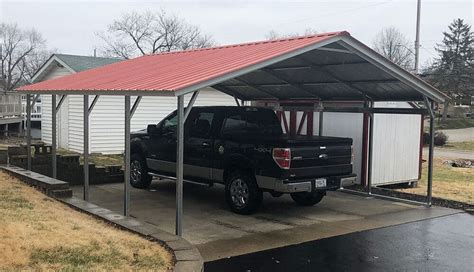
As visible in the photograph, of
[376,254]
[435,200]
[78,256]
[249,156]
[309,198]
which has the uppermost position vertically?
[249,156]

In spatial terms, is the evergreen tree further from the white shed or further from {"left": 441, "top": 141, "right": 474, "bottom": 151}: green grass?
the white shed

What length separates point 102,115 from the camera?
63.0 feet

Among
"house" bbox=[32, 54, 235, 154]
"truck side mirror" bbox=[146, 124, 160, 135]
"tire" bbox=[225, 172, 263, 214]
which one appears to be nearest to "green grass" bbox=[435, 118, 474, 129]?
"house" bbox=[32, 54, 235, 154]

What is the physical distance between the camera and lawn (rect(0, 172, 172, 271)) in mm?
5156

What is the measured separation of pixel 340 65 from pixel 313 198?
2675 mm

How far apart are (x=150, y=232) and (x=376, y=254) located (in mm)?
3040

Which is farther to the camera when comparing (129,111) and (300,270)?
(129,111)

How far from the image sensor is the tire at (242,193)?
29.6ft

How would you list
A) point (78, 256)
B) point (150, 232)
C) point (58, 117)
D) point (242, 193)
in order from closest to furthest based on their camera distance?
point (78, 256) < point (150, 232) < point (242, 193) < point (58, 117)

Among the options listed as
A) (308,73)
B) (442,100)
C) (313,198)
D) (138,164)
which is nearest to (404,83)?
(442,100)

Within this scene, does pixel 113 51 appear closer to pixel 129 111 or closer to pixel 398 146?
pixel 398 146

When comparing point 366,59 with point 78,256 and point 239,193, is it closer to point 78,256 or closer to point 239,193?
point 239,193

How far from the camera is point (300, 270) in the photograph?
6238mm

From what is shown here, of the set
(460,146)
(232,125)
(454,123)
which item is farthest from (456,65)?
(232,125)
